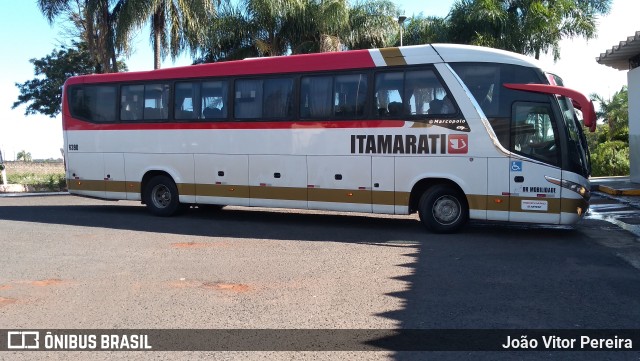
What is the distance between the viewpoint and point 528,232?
12070mm

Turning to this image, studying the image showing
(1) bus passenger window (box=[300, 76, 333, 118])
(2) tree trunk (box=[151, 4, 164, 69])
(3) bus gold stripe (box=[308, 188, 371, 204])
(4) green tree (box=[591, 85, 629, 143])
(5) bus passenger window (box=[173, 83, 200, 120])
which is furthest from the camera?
(4) green tree (box=[591, 85, 629, 143])

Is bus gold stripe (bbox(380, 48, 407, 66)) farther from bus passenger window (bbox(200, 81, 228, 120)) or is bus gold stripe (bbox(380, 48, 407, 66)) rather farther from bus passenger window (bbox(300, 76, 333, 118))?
bus passenger window (bbox(200, 81, 228, 120))

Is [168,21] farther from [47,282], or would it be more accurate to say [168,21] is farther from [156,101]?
[47,282]

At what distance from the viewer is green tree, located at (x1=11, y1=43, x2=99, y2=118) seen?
125 feet

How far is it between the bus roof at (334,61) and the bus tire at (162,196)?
2.46 meters

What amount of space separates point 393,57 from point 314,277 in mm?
5479

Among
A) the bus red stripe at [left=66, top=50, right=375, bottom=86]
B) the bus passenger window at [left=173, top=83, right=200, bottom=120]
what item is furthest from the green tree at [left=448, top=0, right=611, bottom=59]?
the bus passenger window at [left=173, top=83, right=200, bottom=120]

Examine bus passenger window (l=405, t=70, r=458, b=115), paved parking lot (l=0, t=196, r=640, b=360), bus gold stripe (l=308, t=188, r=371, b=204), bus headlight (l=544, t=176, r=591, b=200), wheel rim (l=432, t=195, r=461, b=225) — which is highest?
bus passenger window (l=405, t=70, r=458, b=115)

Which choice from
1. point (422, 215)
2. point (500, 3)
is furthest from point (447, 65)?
point (500, 3)

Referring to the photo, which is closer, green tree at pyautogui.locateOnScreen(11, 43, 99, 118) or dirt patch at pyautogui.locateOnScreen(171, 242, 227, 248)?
dirt patch at pyautogui.locateOnScreen(171, 242, 227, 248)

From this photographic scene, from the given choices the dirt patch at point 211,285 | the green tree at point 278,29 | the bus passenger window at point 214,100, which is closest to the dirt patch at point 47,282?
the dirt patch at point 211,285

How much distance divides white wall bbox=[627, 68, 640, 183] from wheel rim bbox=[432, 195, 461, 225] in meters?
11.3

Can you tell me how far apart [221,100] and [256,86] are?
0.94 m

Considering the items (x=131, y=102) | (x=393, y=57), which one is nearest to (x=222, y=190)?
(x=131, y=102)
